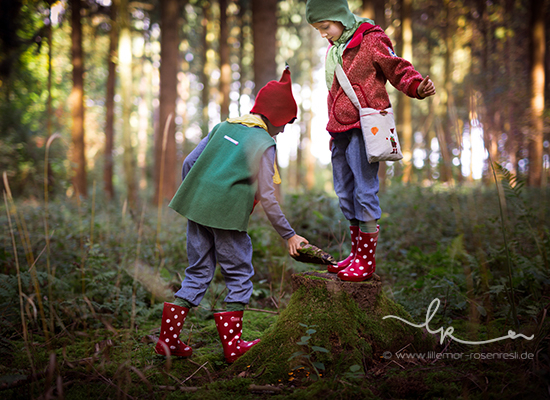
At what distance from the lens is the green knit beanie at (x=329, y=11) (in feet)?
9.08

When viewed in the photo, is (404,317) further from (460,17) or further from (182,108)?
(182,108)

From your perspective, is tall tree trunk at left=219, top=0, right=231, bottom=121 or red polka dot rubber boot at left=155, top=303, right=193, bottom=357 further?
tall tree trunk at left=219, top=0, right=231, bottom=121

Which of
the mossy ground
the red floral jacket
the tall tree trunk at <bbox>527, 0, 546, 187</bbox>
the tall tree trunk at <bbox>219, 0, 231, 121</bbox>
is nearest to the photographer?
the mossy ground

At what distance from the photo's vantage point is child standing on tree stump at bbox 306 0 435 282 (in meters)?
2.76

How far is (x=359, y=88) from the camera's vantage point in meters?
2.78

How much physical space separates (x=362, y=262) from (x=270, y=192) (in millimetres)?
892

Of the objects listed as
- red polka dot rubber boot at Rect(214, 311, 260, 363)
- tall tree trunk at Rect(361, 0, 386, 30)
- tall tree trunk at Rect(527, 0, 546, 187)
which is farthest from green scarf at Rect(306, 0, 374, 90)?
tall tree trunk at Rect(527, 0, 546, 187)

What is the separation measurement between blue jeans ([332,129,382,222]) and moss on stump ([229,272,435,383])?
56 cm

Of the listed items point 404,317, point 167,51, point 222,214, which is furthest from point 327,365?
point 167,51

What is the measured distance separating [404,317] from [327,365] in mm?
810

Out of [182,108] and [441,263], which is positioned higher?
[182,108]

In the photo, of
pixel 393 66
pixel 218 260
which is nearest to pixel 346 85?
pixel 393 66

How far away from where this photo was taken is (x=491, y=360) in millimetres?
2395

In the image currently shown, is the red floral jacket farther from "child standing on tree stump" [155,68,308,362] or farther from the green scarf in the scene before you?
"child standing on tree stump" [155,68,308,362]
